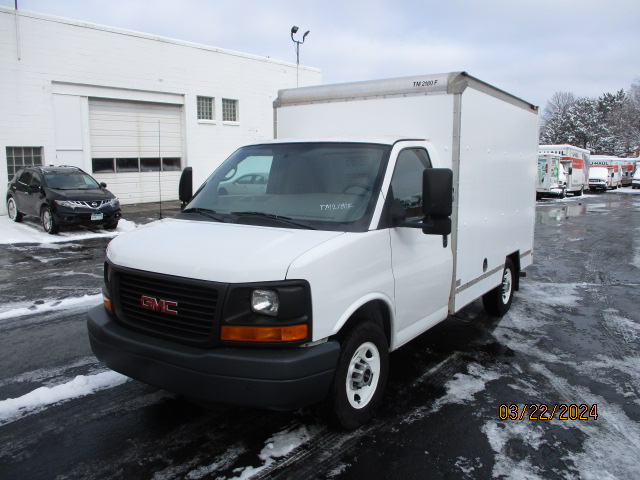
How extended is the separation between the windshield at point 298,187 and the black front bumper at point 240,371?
99 centimetres

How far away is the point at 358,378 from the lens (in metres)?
3.82

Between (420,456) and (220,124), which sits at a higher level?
(220,124)

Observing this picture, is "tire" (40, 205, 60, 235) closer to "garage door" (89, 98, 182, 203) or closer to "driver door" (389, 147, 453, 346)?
"garage door" (89, 98, 182, 203)

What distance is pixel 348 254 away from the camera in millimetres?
3512

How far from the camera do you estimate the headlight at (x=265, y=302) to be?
3146 mm

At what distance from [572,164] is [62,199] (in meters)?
32.2

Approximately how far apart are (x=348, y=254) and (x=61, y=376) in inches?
118

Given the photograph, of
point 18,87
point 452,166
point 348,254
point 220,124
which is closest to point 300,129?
point 452,166

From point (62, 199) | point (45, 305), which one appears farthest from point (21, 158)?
point (45, 305)

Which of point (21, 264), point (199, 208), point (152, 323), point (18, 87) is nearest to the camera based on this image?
point (152, 323)

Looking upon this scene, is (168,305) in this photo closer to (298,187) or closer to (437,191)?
(298,187)

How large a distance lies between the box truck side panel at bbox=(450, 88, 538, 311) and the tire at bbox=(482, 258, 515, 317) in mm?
277

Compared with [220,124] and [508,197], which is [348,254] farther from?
[220,124]

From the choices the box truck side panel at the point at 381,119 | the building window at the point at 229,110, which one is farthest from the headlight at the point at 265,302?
the building window at the point at 229,110
